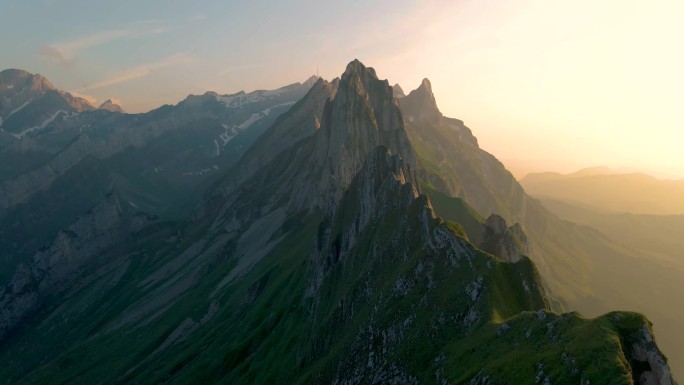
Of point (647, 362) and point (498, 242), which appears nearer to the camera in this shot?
point (647, 362)

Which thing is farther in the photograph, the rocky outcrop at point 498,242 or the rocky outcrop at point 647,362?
the rocky outcrop at point 498,242

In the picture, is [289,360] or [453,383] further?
[289,360]

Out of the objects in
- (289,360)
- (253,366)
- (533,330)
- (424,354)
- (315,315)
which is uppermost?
(533,330)

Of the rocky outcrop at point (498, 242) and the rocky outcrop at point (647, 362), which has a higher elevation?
the rocky outcrop at point (647, 362)

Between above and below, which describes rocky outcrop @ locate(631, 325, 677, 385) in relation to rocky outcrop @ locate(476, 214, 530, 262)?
above

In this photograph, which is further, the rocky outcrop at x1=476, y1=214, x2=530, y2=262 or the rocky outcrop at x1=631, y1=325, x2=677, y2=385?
the rocky outcrop at x1=476, y1=214, x2=530, y2=262

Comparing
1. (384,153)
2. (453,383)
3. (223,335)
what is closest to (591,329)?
(453,383)

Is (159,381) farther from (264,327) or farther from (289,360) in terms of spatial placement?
(289,360)

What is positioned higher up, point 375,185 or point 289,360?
point 375,185

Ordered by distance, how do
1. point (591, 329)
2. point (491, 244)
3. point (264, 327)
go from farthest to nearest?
point (264, 327), point (491, 244), point (591, 329)

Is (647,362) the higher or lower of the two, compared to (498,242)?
higher

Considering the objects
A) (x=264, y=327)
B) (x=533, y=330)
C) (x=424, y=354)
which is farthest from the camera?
(x=264, y=327)
